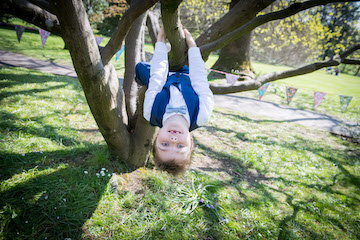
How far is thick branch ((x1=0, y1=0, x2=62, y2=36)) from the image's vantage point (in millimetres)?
1550

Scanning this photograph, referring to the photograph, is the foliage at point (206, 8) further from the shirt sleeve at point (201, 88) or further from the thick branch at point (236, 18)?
the shirt sleeve at point (201, 88)

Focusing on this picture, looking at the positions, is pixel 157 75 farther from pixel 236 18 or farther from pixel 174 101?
pixel 236 18

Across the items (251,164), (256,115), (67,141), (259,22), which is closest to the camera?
(259,22)

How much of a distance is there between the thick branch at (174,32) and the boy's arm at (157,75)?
0.14 metres

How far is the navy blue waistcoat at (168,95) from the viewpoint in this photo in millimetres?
2152

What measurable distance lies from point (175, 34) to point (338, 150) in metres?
6.13

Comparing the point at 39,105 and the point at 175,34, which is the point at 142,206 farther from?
the point at 39,105

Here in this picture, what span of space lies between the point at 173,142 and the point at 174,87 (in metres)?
0.70

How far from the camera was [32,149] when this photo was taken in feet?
9.59

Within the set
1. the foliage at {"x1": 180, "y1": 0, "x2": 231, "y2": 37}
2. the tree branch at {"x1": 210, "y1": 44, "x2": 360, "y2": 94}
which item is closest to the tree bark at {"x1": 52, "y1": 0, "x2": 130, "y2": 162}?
the tree branch at {"x1": 210, "y1": 44, "x2": 360, "y2": 94}

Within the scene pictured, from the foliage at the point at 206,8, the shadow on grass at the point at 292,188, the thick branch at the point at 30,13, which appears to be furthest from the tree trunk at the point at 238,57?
the thick branch at the point at 30,13

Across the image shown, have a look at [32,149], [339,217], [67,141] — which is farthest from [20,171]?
[339,217]

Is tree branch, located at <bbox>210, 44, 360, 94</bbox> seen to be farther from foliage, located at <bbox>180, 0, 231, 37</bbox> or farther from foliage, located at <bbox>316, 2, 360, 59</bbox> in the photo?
foliage, located at <bbox>180, 0, 231, 37</bbox>

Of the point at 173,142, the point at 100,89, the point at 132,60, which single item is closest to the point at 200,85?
the point at 173,142
